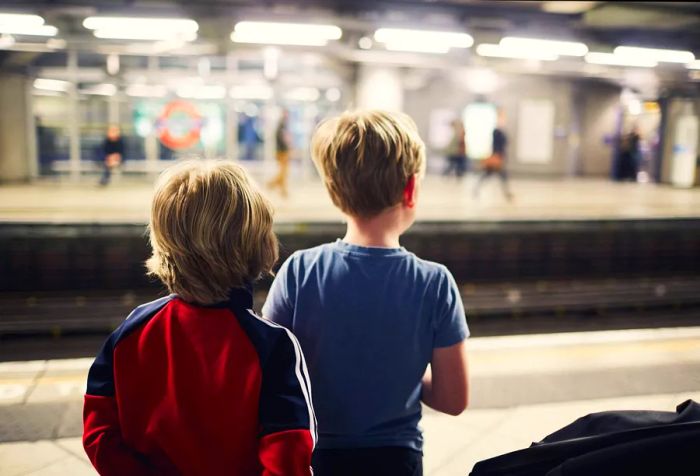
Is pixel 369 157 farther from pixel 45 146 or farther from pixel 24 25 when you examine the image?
pixel 45 146

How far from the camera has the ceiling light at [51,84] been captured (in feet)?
52.1

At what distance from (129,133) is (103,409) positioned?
17.0 metres

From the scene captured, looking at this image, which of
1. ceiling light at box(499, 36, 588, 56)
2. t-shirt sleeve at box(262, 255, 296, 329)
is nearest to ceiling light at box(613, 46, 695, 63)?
ceiling light at box(499, 36, 588, 56)

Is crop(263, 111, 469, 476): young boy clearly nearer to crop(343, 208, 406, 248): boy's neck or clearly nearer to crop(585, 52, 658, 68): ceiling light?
crop(343, 208, 406, 248): boy's neck

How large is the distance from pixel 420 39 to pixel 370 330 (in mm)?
9992

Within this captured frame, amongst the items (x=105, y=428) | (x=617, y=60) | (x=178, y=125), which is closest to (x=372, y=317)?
(x=105, y=428)

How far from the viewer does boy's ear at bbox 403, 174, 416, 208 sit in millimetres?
1382

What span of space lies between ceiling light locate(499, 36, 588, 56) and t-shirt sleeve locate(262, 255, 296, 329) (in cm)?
1064

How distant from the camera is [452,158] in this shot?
17.6 m

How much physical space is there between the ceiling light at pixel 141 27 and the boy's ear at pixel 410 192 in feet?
29.5

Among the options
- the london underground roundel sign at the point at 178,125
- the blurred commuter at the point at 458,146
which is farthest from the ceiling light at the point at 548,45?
the london underground roundel sign at the point at 178,125

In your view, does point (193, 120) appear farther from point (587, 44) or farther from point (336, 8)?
point (587, 44)

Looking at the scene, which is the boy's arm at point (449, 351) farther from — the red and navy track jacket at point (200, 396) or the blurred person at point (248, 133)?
the blurred person at point (248, 133)

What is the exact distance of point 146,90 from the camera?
16453 millimetres
